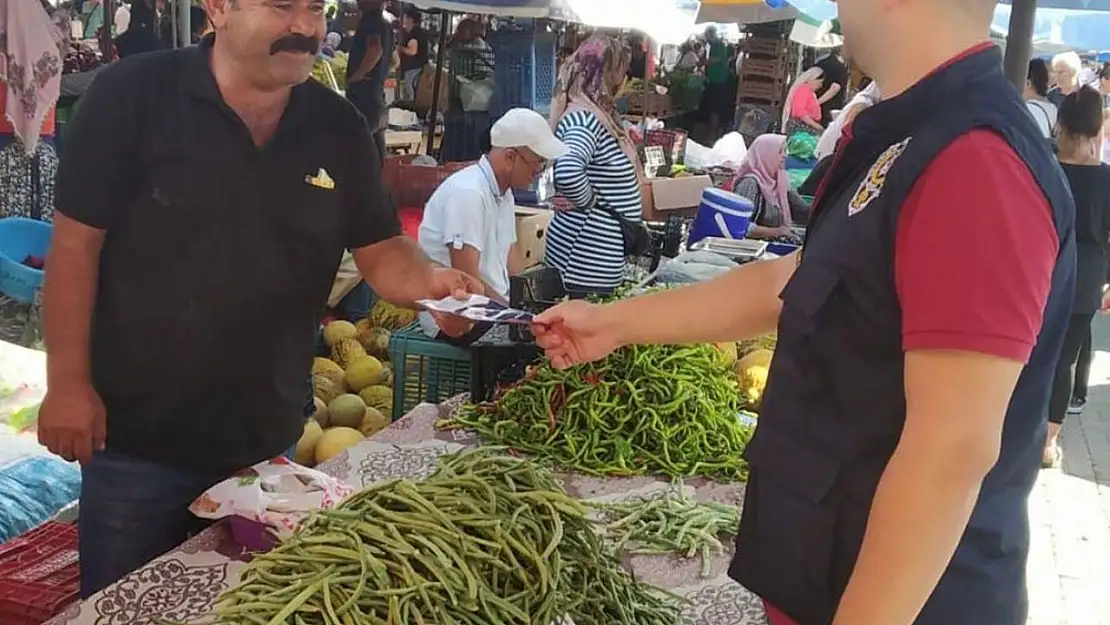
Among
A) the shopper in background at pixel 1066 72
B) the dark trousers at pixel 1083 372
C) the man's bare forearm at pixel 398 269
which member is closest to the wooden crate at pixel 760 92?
the shopper in background at pixel 1066 72

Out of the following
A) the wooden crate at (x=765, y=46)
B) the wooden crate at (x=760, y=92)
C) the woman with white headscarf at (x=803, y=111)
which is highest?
the wooden crate at (x=765, y=46)

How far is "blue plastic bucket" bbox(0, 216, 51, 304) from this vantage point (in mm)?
5012

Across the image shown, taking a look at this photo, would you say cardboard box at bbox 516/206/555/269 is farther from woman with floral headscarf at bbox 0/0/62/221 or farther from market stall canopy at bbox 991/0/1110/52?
market stall canopy at bbox 991/0/1110/52

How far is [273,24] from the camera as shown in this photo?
7.47 feet

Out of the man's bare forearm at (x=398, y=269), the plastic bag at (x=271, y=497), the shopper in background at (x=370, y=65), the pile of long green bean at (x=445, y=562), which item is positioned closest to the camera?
the pile of long green bean at (x=445, y=562)

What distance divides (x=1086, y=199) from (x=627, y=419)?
12.7 ft

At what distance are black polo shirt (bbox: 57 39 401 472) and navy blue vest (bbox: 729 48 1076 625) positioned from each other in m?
1.32

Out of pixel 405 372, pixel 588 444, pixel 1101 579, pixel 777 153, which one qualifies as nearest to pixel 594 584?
pixel 588 444

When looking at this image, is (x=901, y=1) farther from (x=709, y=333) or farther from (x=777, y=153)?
(x=777, y=153)

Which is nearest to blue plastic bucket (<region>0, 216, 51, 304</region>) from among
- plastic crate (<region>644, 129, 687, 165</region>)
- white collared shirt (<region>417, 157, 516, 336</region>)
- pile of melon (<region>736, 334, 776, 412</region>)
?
white collared shirt (<region>417, 157, 516, 336</region>)

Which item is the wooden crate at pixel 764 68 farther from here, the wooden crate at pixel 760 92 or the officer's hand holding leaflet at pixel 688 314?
the officer's hand holding leaflet at pixel 688 314

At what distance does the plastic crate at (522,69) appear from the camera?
9.91m

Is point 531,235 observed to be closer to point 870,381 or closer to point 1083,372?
point 1083,372

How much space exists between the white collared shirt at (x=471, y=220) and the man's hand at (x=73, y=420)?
258 cm
